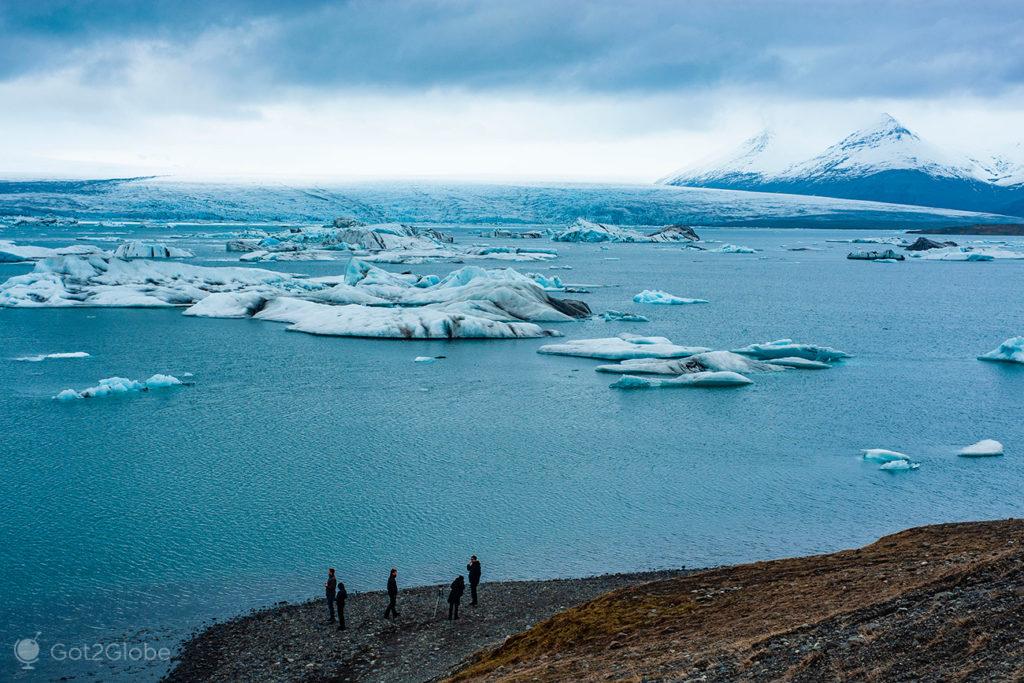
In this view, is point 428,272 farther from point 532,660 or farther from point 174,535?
point 532,660

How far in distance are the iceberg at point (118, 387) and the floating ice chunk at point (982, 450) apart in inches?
782

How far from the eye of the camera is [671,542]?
15.0m

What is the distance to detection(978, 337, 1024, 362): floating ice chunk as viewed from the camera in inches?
1224

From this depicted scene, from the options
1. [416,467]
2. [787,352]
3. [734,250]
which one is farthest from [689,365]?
[734,250]

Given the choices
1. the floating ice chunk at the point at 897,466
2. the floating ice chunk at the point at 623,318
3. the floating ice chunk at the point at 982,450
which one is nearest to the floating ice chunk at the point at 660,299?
the floating ice chunk at the point at 623,318

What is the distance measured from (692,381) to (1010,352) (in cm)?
1253

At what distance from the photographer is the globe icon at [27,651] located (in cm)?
1070

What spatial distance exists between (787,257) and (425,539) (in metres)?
72.1

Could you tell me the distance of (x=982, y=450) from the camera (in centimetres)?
1994

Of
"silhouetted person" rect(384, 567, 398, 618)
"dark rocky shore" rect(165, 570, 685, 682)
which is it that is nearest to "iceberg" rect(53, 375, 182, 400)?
"dark rocky shore" rect(165, 570, 685, 682)

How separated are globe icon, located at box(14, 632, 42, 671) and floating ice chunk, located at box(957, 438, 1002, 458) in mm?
17664

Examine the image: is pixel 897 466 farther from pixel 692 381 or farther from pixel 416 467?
pixel 416 467

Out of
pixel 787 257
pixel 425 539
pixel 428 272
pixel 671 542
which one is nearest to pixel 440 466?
pixel 425 539

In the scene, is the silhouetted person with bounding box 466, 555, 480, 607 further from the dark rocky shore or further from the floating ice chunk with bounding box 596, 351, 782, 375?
the floating ice chunk with bounding box 596, 351, 782, 375
